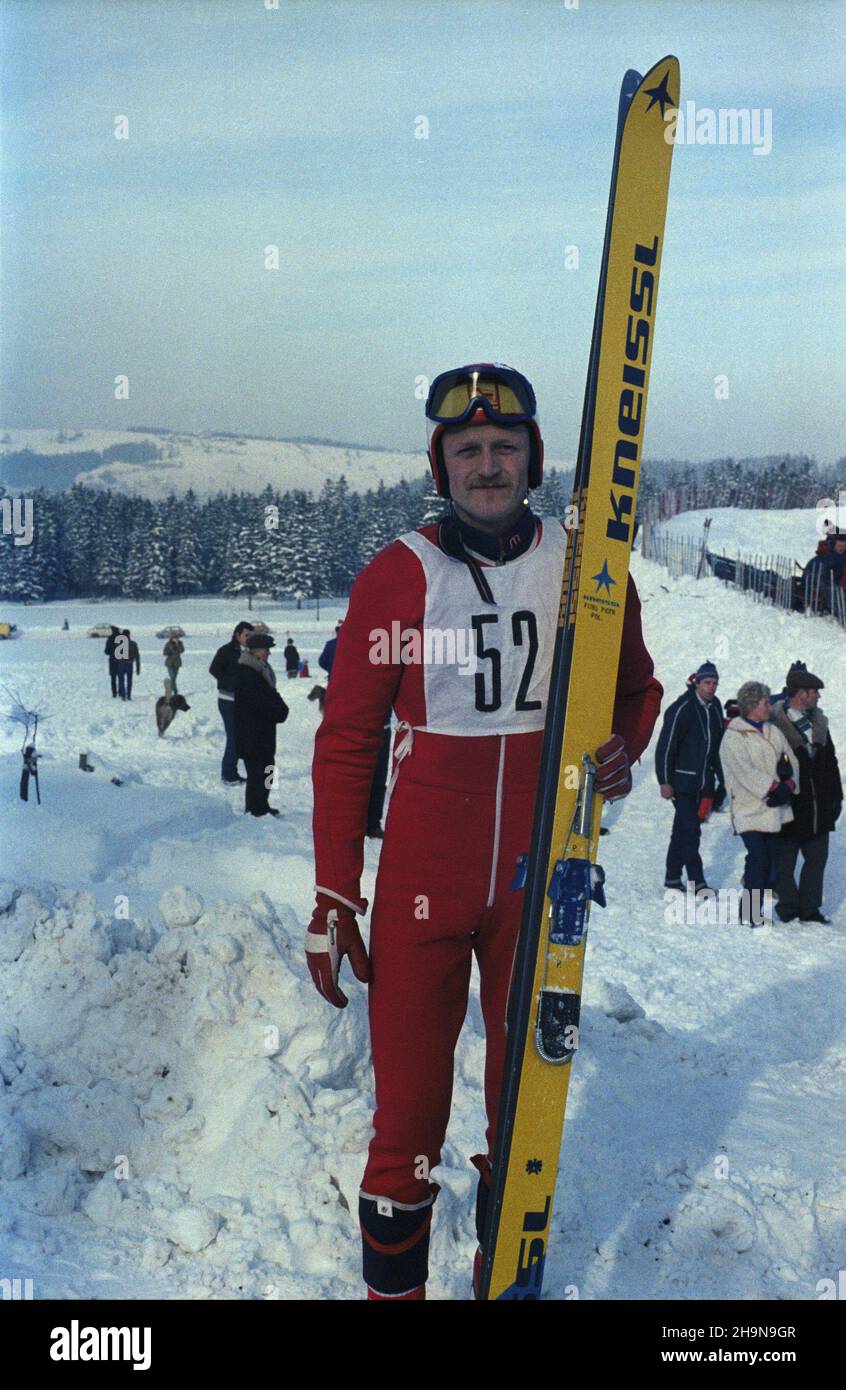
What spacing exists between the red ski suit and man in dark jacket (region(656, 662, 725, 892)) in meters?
6.06

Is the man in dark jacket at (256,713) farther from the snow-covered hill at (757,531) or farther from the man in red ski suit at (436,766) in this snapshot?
the snow-covered hill at (757,531)

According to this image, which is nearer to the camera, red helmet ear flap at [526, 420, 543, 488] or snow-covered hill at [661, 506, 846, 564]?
red helmet ear flap at [526, 420, 543, 488]

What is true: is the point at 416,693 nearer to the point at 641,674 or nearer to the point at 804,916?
the point at 641,674

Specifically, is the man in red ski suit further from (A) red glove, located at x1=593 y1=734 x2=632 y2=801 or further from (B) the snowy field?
(B) the snowy field

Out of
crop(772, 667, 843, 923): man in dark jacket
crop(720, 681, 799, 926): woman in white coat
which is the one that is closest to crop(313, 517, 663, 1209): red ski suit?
crop(720, 681, 799, 926): woman in white coat

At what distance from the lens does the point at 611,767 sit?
129 inches

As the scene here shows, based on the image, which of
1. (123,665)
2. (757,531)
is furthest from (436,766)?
(757,531)

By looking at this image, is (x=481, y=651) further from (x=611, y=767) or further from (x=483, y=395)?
(x=483, y=395)

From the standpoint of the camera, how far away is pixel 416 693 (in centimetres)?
326

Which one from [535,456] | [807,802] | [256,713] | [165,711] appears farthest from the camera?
[165,711]

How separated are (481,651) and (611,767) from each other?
1.56 ft

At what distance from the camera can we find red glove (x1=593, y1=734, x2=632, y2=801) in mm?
3252

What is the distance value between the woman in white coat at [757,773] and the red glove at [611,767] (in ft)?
18.5
